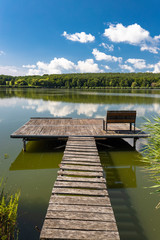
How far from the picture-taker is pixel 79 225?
106 inches

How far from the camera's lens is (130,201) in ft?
14.3

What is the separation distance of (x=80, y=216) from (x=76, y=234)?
37 cm

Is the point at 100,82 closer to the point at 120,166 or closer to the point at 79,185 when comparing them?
the point at 120,166

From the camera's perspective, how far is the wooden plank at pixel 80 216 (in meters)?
2.82

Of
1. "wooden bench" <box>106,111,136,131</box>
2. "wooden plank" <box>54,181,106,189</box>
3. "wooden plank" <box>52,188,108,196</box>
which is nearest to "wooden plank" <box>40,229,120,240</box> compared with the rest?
"wooden plank" <box>52,188,108,196</box>

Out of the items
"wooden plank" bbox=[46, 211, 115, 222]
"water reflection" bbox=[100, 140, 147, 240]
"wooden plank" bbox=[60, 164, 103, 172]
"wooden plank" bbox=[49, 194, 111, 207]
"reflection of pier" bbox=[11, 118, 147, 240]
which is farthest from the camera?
"wooden plank" bbox=[60, 164, 103, 172]

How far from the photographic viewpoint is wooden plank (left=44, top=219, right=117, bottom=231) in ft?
8.64

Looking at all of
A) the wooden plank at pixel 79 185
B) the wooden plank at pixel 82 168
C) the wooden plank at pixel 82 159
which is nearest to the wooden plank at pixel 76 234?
the wooden plank at pixel 79 185

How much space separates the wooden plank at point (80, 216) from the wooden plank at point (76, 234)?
0.25 m

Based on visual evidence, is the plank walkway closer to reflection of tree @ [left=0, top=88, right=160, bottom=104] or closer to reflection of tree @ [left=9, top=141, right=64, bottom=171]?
reflection of tree @ [left=9, top=141, right=64, bottom=171]

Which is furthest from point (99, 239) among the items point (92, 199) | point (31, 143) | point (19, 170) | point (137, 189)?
point (31, 143)

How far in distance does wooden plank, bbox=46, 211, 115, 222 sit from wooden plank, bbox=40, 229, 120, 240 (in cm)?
25

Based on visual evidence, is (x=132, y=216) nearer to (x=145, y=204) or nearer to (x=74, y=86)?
(x=145, y=204)

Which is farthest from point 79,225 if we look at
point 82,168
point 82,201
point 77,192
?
point 82,168
